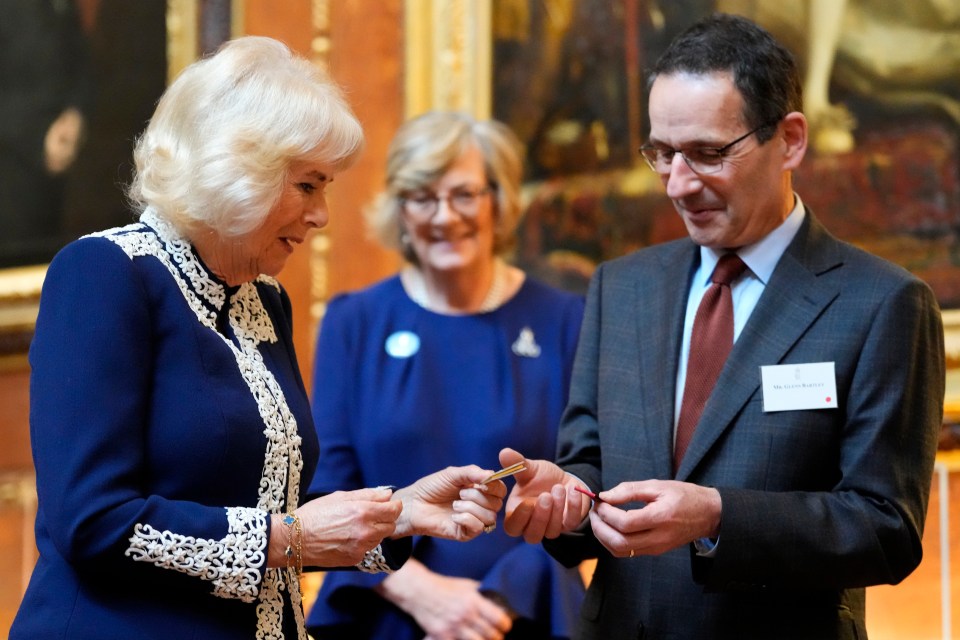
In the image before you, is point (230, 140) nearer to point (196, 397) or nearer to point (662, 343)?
point (196, 397)

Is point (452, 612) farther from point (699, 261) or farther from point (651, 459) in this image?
point (699, 261)

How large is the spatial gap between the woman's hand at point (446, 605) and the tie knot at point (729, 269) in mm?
1277

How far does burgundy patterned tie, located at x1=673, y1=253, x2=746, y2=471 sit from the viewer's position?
293cm

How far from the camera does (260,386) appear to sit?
262 cm

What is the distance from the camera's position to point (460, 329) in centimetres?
423

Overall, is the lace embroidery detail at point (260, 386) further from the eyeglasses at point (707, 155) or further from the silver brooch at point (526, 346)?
the silver brooch at point (526, 346)

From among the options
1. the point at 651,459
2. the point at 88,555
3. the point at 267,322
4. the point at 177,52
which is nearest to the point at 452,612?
the point at 651,459

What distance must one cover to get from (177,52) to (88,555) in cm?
440

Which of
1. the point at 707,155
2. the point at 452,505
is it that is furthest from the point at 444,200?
the point at 452,505

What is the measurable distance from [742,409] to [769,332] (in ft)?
0.66

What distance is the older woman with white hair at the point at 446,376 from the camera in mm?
3799

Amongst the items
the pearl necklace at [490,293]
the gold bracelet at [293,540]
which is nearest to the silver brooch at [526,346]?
the pearl necklace at [490,293]

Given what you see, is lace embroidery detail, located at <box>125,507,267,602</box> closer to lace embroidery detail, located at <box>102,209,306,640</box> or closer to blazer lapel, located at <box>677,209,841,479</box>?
lace embroidery detail, located at <box>102,209,306,640</box>

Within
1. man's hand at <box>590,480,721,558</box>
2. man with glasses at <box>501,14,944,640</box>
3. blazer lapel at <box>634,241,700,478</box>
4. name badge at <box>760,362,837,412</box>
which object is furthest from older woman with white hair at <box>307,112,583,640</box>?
name badge at <box>760,362,837,412</box>
